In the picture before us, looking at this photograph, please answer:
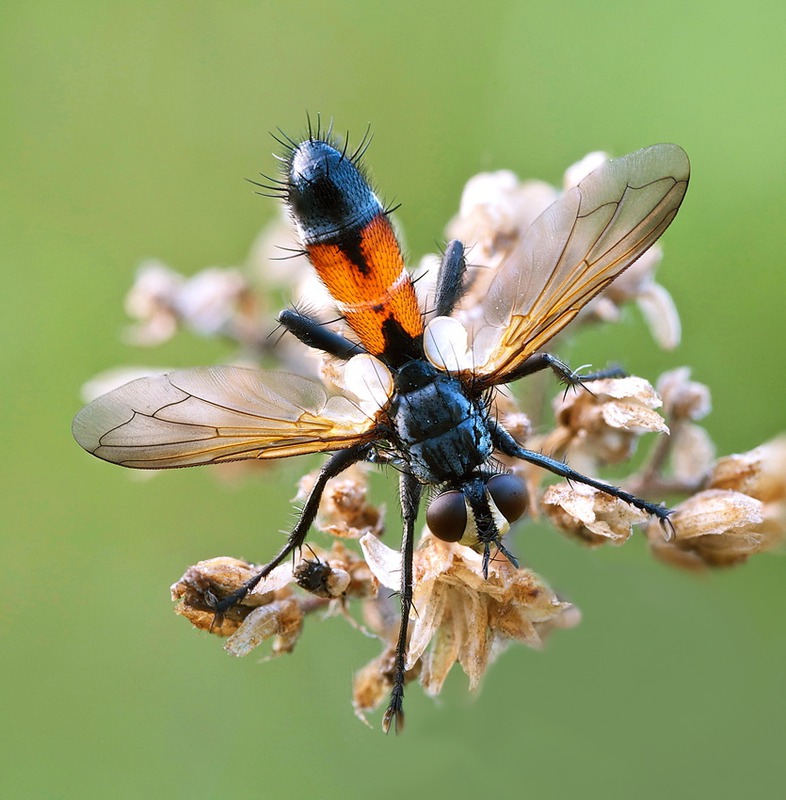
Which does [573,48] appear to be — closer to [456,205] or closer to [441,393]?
[456,205]

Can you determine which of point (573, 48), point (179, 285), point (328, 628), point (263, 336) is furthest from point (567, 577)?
point (573, 48)

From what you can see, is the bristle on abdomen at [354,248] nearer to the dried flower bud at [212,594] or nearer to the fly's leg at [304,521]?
the fly's leg at [304,521]

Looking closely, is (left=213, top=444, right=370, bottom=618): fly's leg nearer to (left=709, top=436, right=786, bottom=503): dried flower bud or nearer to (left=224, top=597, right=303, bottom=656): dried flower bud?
(left=224, top=597, right=303, bottom=656): dried flower bud

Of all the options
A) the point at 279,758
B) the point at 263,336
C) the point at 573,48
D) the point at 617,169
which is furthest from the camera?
the point at 573,48

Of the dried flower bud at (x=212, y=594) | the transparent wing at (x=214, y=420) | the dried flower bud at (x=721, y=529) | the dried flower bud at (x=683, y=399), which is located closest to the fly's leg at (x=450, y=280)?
the transparent wing at (x=214, y=420)

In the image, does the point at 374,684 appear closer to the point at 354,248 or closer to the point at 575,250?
the point at 354,248

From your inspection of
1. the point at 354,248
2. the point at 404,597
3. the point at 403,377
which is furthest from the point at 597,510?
the point at 354,248

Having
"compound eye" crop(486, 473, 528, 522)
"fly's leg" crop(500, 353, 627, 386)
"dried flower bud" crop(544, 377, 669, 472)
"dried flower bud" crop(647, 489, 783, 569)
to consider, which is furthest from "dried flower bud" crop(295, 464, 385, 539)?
"dried flower bud" crop(647, 489, 783, 569)
